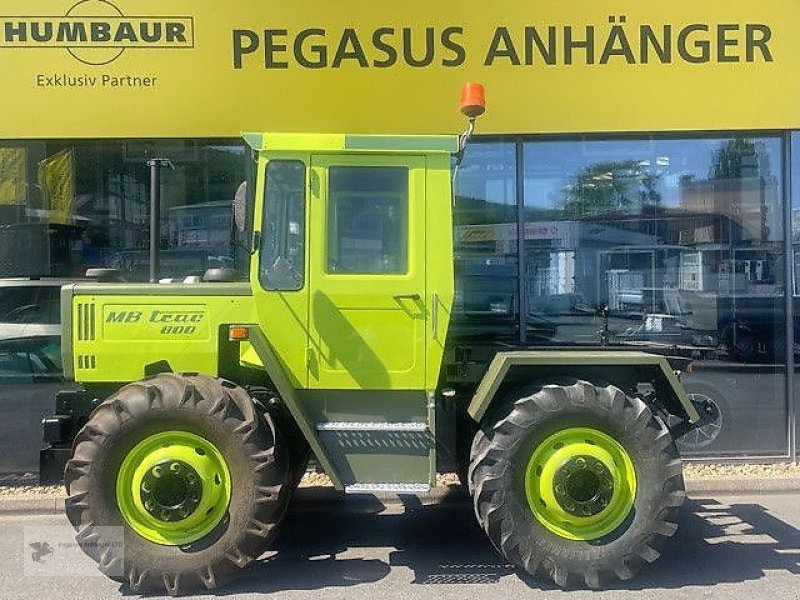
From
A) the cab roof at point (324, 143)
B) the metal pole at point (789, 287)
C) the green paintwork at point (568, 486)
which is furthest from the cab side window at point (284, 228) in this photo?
the metal pole at point (789, 287)

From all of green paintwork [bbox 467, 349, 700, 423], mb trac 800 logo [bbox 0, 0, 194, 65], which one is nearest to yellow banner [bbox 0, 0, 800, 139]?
mb trac 800 logo [bbox 0, 0, 194, 65]

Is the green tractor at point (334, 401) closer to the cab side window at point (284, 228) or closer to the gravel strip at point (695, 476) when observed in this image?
the cab side window at point (284, 228)

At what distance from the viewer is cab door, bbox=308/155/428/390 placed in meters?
4.82

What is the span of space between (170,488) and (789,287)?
6.14m

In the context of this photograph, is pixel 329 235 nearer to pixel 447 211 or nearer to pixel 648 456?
pixel 447 211

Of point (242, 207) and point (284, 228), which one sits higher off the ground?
point (242, 207)

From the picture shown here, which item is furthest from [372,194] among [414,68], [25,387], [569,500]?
[25,387]

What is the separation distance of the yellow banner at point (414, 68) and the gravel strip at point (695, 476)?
3.17m

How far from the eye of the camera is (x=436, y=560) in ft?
17.3

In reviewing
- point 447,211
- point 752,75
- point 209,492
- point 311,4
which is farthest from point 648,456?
point 311,4

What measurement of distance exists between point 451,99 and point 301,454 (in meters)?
3.72

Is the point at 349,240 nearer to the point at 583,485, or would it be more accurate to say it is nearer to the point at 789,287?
the point at 583,485

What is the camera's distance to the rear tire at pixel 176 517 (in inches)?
180

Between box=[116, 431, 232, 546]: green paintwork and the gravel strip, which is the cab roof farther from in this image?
the gravel strip
